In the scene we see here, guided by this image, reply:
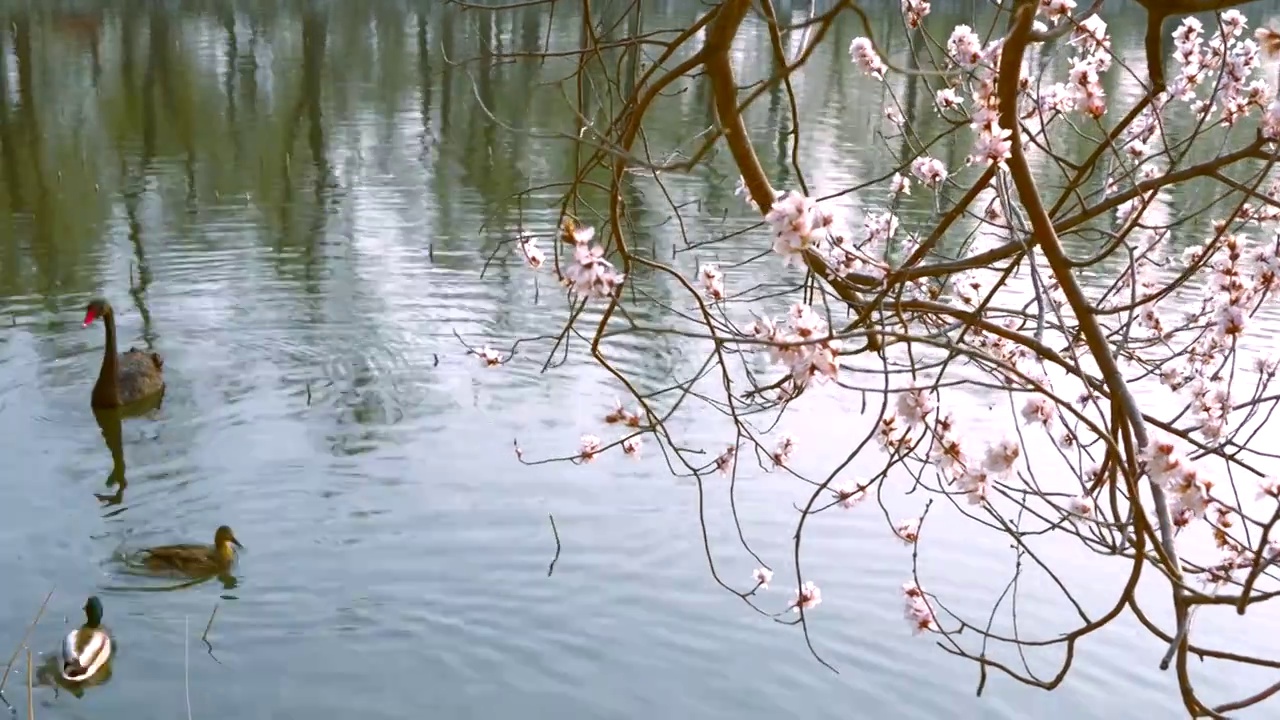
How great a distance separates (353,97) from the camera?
69.8 ft

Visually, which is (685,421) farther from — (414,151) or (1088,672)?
(414,151)

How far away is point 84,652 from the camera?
5.32m

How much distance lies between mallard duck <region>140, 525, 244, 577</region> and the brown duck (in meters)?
2.38

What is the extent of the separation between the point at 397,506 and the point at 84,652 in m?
1.89

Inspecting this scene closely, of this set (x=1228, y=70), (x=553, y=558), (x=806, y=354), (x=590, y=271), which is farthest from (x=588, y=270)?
(x=553, y=558)

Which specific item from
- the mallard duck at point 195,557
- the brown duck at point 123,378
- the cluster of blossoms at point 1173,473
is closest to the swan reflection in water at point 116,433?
the brown duck at point 123,378

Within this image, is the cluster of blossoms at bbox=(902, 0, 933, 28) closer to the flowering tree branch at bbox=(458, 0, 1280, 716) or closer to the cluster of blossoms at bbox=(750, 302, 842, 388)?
the flowering tree branch at bbox=(458, 0, 1280, 716)

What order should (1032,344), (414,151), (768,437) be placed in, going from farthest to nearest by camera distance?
(414,151) → (768,437) → (1032,344)

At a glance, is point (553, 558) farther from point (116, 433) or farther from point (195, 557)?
point (116, 433)

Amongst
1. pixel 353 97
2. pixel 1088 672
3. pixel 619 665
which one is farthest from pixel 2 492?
pixel 353 97

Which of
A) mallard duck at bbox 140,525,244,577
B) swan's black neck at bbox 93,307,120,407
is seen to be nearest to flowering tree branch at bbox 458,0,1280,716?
mallard duck at bbox 140,525,244,577

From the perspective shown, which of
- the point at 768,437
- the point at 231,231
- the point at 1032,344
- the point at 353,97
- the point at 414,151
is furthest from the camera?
the point at 353,97

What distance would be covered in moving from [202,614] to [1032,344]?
433 cm

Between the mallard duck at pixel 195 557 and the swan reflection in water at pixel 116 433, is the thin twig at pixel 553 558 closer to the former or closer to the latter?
the mallard duck at pixel 195 557
